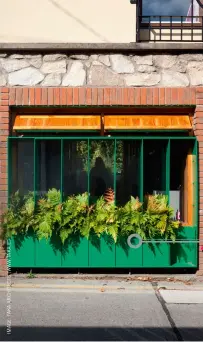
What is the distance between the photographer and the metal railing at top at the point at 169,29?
7492mm

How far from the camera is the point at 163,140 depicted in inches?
281

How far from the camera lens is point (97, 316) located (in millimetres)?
5145

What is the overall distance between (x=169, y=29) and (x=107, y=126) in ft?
6.49

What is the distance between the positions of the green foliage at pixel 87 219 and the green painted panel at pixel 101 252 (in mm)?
114

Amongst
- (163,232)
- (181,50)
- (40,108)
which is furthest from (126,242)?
(181,50)

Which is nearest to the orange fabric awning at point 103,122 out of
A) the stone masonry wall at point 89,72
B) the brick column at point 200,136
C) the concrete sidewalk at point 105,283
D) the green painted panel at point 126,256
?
the brick column at point 200,136

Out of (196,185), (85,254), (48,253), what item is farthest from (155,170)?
(48,253)

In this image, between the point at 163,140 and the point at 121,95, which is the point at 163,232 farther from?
the point at 121,95

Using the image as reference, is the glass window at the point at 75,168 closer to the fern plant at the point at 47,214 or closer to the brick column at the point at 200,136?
the fern plant at the point at 47,214

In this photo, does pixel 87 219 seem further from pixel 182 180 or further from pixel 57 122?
pixel 182 180

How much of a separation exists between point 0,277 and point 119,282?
1.79m

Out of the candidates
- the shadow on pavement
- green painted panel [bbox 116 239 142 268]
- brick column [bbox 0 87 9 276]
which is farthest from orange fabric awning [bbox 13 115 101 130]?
the shadow on pavement

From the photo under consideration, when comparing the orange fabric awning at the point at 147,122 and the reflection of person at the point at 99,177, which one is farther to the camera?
the reflection of person at the point at 99,177

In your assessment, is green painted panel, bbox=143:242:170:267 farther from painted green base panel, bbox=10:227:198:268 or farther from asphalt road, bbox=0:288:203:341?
asphalt road, bbox=0:288:203:341
